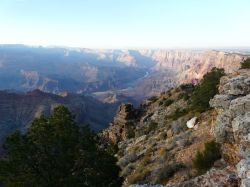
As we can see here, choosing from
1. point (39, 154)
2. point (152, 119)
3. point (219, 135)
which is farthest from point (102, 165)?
point (152, 119)

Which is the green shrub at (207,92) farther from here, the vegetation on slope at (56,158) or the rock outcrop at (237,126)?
the vegetation on slope at (56,158)

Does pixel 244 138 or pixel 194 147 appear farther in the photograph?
pixel 194 147

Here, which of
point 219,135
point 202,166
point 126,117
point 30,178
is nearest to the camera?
point 219,135

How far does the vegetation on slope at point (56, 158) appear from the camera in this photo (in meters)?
23.6

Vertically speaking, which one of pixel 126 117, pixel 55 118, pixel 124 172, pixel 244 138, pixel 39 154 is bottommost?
pixel 126 117

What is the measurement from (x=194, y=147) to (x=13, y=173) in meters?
12.4

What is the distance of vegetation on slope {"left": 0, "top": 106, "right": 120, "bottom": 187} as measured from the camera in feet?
77.4

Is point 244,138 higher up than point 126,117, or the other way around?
point 244,138

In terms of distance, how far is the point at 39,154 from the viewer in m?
24.8

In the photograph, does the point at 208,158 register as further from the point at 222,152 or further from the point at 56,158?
the point at 56,158

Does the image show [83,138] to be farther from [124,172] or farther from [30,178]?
[124,172]

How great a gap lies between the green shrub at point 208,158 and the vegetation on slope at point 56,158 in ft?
19.7

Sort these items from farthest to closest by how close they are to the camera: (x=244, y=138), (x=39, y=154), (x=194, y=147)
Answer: (x=194, y=147)
(x=39, y=154)
(x=244, y=138)

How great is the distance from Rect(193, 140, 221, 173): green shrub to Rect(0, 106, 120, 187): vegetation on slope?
6.01 metres
